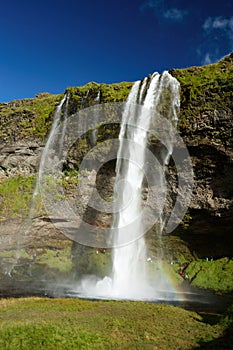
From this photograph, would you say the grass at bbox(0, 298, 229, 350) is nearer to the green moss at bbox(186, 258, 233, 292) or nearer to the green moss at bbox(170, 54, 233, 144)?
the green moss at bbox(186, 258, 233, 292)

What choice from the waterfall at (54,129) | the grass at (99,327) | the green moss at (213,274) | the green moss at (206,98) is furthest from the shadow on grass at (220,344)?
the waterfall at (54,129)

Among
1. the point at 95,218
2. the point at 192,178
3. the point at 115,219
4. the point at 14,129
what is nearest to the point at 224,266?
the point at 192,178

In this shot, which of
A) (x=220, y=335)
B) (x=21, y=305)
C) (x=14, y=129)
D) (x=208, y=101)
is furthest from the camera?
(x=14, y=129)

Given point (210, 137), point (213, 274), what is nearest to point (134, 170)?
point (210, 137)

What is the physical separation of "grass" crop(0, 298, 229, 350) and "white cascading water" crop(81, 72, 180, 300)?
A: 12.5 m

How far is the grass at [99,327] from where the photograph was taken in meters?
9.84

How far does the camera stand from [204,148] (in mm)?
26922

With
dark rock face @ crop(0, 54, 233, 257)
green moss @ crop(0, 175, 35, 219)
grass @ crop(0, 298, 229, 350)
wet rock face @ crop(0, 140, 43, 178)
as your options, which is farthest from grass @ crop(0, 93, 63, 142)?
grass @ crop(0, 298, 229, 350)

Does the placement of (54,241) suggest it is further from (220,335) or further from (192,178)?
(220,335)

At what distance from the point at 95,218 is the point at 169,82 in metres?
15.1

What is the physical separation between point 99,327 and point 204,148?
18861 mm

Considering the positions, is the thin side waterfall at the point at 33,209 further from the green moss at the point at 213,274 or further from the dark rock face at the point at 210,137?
the green moss at the point at 213,274

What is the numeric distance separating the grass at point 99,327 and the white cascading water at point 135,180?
41.1 feet

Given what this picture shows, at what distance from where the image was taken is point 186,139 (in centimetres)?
2758
